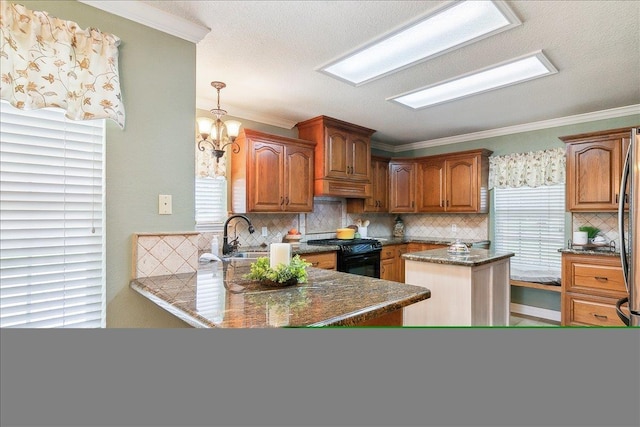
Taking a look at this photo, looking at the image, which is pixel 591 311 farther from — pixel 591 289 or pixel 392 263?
pixel 392 263

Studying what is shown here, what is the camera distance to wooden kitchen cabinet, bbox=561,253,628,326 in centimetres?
272

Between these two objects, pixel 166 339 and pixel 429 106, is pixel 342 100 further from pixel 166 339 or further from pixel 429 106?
pixel 166 339

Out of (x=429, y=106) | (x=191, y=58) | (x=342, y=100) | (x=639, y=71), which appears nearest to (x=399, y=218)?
(x=429, y=106)

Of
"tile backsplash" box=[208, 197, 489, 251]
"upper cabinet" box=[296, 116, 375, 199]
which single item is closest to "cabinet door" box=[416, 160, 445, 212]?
"tile backsplash" box=[208, 197, 489, 251]

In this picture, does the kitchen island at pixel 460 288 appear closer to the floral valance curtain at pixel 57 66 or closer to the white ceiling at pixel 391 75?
the white ceiling at pixel 391 75

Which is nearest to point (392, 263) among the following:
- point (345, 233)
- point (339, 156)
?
point (345, 233)

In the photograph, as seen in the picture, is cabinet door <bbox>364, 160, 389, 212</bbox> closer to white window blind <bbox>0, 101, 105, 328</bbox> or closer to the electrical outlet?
the electrical outlet

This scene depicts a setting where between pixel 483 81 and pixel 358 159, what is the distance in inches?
63.1

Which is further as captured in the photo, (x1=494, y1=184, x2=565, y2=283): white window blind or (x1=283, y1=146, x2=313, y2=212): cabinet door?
(x1=494, y1=184, x2=565, y2=283): white window blind

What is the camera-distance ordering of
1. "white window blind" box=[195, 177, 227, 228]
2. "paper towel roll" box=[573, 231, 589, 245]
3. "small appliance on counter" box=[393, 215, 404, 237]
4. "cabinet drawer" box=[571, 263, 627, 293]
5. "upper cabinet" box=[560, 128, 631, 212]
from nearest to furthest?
"cabinet drawer" box=[571, 263, 627, 293]
"upper cabinet" box=[560, 128, 631, 212]
"white window blind" box=[195, 177, 227, 228]
"paper towel roll" box=[573, 231, 589, 245]
"small appliance on counter" box=[393, 215, 404, 237]

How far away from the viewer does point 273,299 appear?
1.20m

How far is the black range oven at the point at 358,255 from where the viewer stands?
335cm

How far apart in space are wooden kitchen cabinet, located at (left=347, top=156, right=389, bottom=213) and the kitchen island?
1.60m

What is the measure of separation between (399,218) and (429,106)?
2.23m
